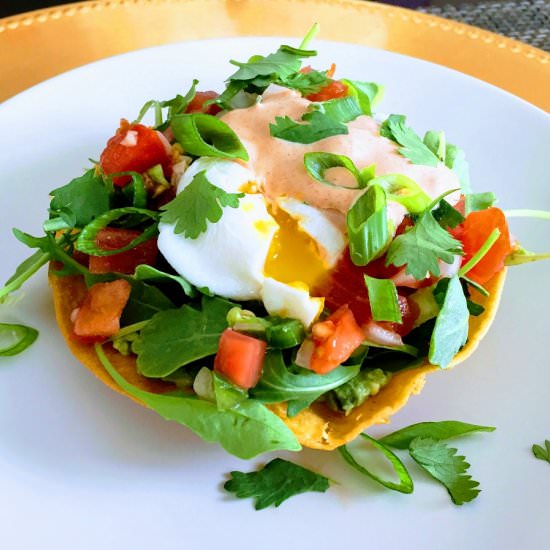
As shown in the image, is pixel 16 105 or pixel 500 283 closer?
pixel 500 283

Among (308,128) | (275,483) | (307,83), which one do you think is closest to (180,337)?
(275,483)

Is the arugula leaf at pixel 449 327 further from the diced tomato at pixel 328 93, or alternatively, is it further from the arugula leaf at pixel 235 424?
the diced tomato at pixel 328 93

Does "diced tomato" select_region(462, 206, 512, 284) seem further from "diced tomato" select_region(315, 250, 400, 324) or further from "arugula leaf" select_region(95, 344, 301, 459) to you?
"arugula leaf" select_region(95, 344, 301, 459)

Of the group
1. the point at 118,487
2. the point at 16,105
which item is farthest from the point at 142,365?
the point at 16,105

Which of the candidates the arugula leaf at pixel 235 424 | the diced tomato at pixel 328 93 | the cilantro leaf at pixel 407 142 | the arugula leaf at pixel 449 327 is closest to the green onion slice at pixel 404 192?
the cilantro leaf at pixel 407 142

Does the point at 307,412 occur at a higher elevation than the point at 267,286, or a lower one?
lower

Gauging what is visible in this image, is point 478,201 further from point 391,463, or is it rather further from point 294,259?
point 391,463

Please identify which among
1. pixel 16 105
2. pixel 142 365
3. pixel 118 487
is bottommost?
pixel 118 487

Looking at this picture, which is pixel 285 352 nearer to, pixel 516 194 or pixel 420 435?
pixel 420 435
